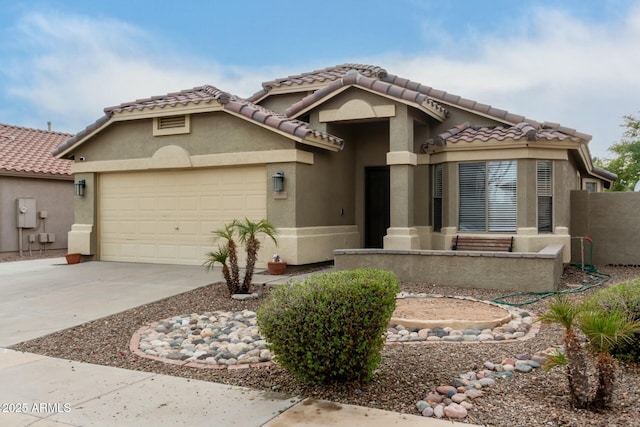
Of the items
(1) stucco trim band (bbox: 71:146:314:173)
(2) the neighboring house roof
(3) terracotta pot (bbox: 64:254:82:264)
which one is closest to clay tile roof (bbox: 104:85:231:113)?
(2) the neighboring house roof

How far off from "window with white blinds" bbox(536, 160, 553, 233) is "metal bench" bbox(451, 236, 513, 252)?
0.93m

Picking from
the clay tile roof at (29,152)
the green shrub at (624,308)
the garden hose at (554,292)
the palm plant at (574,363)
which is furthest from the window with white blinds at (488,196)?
the clay tile roof at (29,152)

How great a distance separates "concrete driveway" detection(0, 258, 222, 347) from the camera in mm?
8383

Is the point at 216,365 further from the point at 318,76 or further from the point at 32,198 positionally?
the point at 32,198

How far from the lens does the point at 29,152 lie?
2094 cm

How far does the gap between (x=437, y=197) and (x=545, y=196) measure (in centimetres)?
261

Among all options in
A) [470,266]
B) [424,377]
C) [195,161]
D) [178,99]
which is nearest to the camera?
[424,377]

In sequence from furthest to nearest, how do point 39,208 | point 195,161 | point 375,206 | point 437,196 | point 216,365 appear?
point 39,208 → point 375,206 → point 437,196 → point 195,161 → point 216,365

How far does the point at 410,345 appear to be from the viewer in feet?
21.1

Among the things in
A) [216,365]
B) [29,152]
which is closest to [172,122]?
[216,365]

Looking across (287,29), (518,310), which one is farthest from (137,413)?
(287,29)

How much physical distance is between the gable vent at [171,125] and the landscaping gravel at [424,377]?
Answer: 22.3 ft

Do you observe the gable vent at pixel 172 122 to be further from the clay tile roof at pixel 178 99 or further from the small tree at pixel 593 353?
the small tree at pixel 593 353

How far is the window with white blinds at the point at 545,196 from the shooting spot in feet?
42.4
